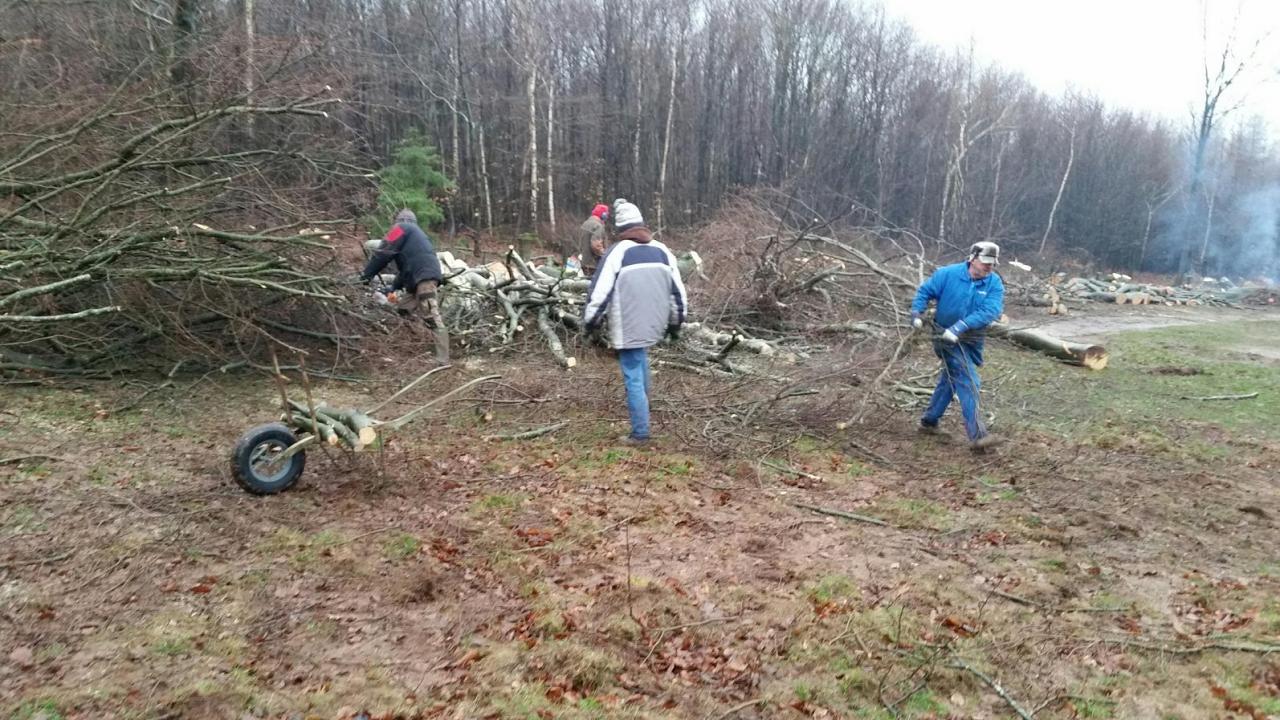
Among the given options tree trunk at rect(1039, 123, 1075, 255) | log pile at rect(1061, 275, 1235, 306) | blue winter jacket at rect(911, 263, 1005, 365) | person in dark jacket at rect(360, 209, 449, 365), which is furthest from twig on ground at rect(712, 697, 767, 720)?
tree trunk at rect(1039, 123, 1075, 255)

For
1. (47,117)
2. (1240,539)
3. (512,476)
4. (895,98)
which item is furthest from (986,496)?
(895,98)

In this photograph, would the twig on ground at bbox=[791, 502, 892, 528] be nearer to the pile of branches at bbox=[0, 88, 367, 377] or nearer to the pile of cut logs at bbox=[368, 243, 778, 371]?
the pile of cut logs at bbox=[368, 243, 778, 371]

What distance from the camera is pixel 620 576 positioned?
403 cm

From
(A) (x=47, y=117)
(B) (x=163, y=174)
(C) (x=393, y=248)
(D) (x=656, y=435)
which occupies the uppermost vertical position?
(A) (x=47, y=117)

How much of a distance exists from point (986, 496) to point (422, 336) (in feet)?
20.4

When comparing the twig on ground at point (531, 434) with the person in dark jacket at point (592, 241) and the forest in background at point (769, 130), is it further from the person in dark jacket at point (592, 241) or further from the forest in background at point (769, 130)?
the forest in background at point (769, 130)

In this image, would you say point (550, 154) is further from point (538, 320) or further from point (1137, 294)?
point (1137, 294)

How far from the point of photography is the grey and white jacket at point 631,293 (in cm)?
600

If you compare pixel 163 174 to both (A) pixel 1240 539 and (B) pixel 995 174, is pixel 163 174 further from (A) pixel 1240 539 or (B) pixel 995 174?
(B) pixel 995 174

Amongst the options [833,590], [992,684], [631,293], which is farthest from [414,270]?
[992,684]

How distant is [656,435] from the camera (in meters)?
6.45

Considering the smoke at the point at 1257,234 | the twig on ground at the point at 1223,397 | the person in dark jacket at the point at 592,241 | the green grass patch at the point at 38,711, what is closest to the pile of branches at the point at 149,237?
the person in dark jacket at the point at 592,241

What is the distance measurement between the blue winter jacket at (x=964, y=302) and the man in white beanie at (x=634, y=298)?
2029 millimetres

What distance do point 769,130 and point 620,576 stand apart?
2837cm
